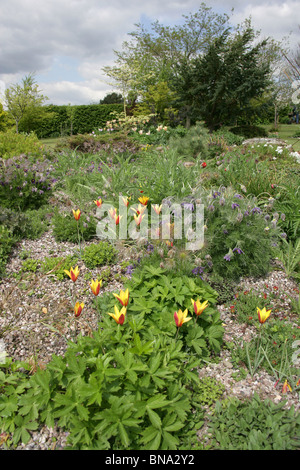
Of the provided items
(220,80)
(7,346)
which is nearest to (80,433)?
(7,346)

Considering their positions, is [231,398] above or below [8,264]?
below

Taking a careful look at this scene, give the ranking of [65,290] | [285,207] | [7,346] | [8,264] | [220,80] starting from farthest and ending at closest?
[220,80] < [285,207] < [8,264] < [65,290] < [7,346]

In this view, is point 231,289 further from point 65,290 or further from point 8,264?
point 8,264

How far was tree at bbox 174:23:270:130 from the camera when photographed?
1343cm

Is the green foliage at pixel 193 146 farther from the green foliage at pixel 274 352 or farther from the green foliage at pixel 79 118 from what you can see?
the green foliage at pixel 79 118

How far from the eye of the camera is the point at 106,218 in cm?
368

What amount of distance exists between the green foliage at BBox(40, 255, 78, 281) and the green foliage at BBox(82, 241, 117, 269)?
131 millimetres

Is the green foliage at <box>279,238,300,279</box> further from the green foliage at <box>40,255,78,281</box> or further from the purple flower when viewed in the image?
the green foliage at <box>40,255,78,281</box>

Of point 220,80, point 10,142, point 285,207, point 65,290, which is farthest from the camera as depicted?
point 220,80

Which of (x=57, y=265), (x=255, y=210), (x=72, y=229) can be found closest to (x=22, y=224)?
(x=72, y=229)

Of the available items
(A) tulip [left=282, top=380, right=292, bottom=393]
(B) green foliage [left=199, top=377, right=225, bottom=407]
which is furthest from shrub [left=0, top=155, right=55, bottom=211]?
(A) tulip [left=282, top=380, right=292, bottom=393]

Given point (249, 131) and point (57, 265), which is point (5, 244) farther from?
point (249, 131)

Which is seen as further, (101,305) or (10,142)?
(10,142)

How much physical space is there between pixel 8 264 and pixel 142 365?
217 cm
